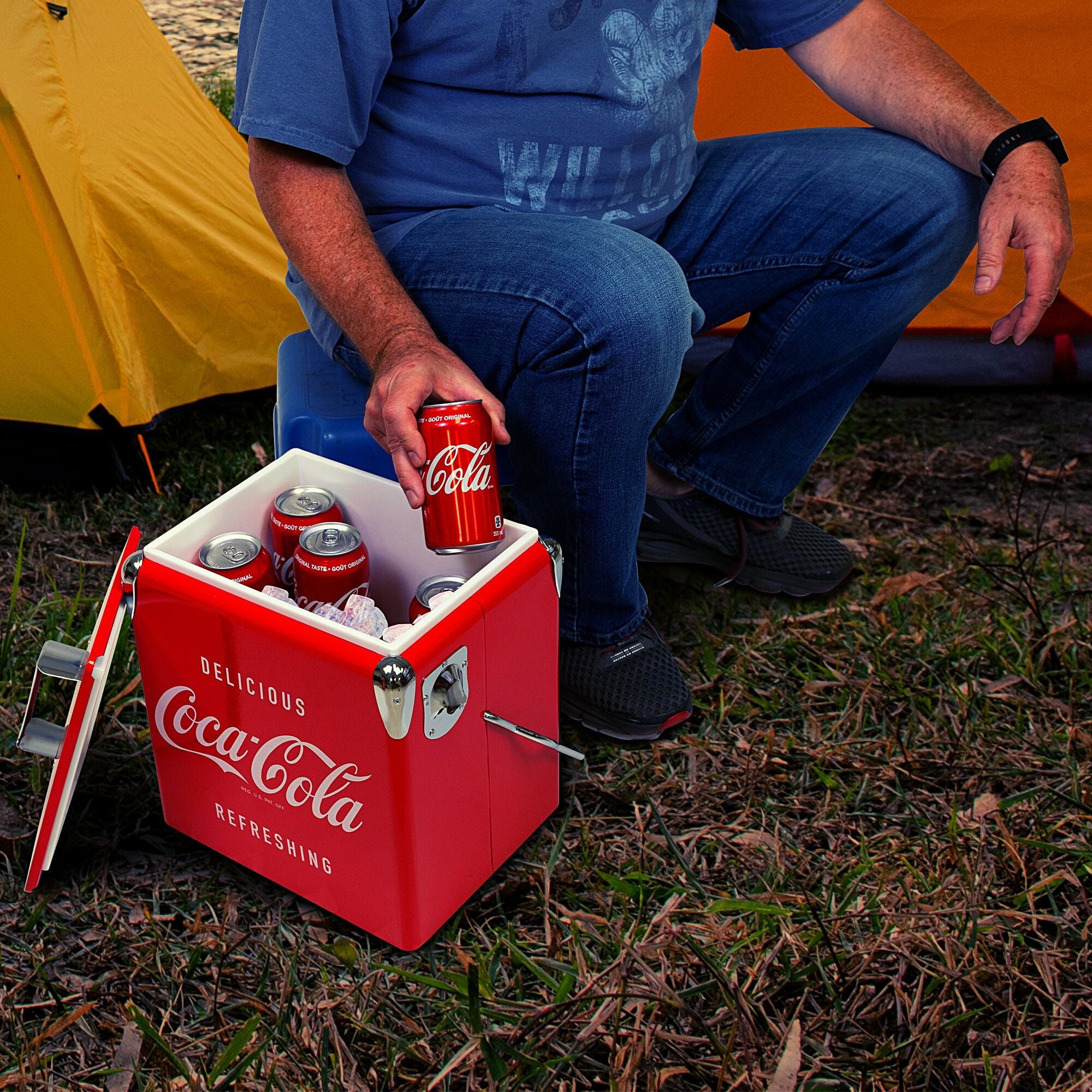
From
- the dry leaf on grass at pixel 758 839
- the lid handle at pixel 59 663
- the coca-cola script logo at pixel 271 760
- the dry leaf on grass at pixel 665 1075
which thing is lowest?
the dry leaf on grass at pixel 665 1075

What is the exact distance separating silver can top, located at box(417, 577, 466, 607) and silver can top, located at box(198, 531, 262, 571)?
0.59 ft

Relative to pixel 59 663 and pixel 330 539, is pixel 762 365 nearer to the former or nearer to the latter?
pixel 330 539

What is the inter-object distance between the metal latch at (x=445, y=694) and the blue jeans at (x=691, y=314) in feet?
1.19

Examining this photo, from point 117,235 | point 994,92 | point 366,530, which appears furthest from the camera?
point 994,92

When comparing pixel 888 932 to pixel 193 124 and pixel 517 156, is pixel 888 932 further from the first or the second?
pixel 193 124

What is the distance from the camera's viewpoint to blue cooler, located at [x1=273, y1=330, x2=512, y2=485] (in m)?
1.47

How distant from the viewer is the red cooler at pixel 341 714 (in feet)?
3.54

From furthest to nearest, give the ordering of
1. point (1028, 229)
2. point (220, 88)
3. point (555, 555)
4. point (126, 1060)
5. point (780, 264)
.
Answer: point (220, 88) < point (780, 264) < point (1028, 229) < point (555, 555) < point (126, 1060)

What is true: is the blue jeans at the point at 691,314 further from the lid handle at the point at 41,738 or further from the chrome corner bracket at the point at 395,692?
the lid handle at the point at 41,738

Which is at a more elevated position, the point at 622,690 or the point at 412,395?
the point at 412,395

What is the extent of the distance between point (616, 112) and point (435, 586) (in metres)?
0.66

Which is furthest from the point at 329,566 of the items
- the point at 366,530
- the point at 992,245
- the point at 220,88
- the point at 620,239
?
the point at 220,88

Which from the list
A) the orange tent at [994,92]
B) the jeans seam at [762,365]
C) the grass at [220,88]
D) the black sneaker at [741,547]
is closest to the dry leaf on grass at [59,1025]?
the black sneaker at [741,547]

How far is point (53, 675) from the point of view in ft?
4.08
